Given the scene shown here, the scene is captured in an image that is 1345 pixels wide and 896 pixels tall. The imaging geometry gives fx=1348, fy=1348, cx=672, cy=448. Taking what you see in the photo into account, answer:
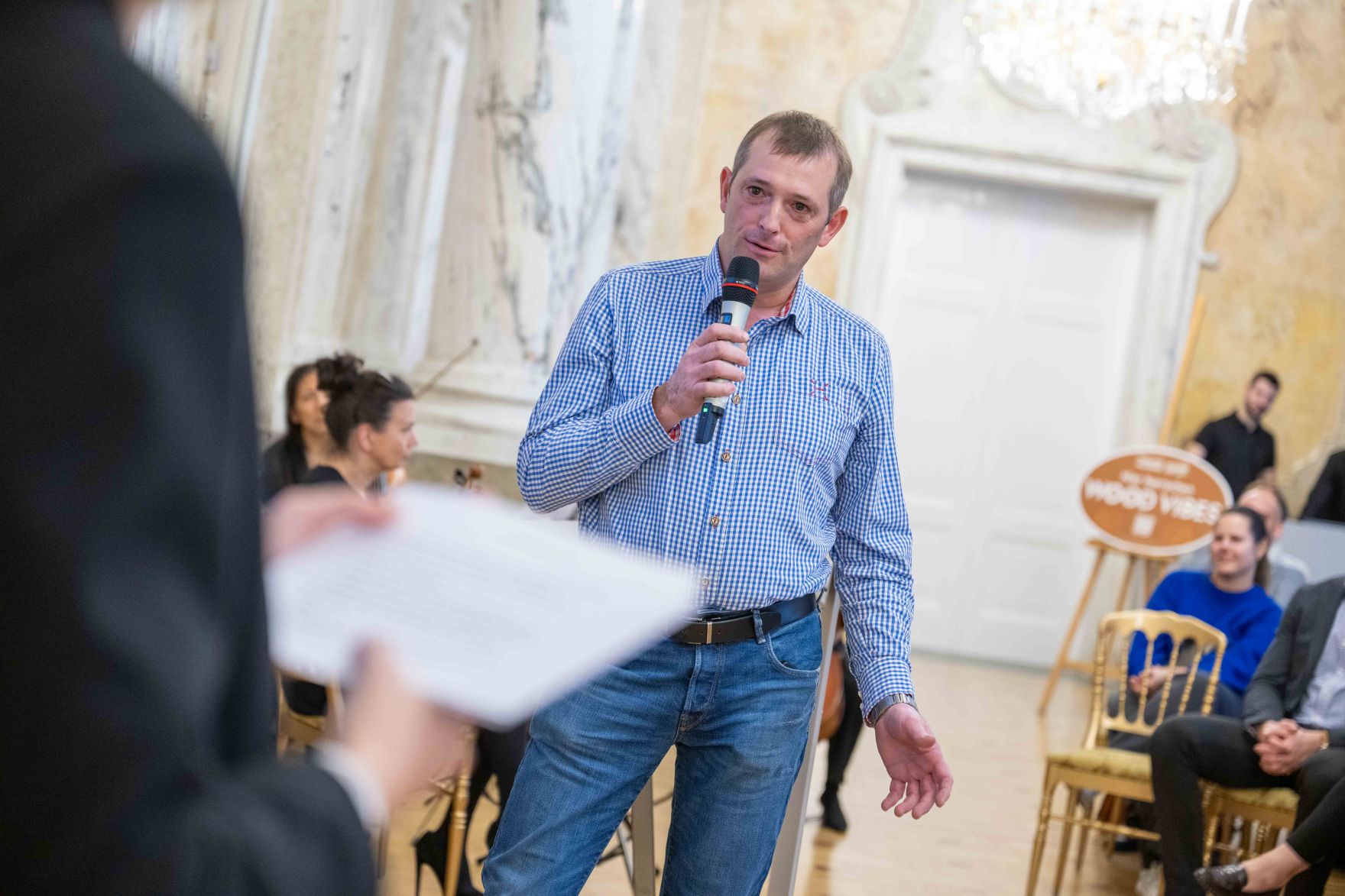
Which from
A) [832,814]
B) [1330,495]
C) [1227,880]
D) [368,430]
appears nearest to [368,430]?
[368,430]

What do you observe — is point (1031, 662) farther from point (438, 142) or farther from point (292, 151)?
point (292, 151)

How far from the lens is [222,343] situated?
550 millimetres

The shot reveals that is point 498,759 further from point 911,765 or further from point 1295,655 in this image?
point 1295,655

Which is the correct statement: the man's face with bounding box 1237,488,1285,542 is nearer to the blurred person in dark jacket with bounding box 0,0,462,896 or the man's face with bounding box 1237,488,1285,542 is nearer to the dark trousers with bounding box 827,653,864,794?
the dark trousers with bounding box 827,653,864,794

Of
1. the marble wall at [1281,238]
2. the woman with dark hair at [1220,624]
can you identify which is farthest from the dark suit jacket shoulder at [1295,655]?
the marble wall at [1281,238]

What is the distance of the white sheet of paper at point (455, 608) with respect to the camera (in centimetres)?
64

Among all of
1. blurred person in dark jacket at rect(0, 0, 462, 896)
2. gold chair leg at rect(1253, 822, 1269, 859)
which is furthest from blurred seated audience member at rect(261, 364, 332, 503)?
blurred person in dark jacket at rect(0, 0, 462, 896)

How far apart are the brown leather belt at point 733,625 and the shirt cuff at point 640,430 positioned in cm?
25

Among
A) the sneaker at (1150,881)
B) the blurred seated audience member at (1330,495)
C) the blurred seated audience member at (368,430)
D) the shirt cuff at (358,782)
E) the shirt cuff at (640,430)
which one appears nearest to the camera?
the shirt cuff at (358,782)

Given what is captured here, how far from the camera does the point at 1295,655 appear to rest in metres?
4.34

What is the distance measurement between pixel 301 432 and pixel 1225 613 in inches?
138

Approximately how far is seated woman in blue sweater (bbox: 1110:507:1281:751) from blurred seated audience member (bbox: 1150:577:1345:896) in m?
0.50

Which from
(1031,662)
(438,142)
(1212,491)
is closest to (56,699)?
(438,142)

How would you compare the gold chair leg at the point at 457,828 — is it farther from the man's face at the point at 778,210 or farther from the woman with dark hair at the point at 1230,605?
the woman with dark hair at the point at 1230,605
